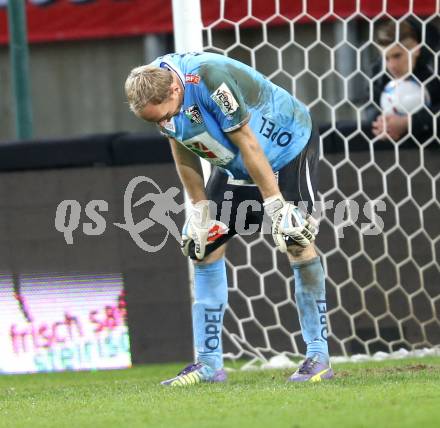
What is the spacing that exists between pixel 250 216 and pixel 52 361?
2.05 m

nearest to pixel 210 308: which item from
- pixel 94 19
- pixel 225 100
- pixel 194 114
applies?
pixel 194 114

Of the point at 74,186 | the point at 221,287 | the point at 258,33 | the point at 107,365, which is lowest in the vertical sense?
the point at 107,365

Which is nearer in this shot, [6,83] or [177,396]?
[177,396]

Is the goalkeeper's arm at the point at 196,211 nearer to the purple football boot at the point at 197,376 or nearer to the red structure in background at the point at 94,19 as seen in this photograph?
the purple football boot at the point at 197,376

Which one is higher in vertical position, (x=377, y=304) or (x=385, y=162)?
(x=385, y=162)

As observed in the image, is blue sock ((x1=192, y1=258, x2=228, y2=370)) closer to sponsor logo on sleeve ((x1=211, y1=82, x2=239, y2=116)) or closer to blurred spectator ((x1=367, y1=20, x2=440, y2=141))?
sponsor logo on sleeve ((x1=211, y1=82, x2=239, y2=116))

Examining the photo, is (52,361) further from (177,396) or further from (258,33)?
(258,33)

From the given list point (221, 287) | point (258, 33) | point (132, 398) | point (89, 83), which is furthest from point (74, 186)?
point (89, 83)

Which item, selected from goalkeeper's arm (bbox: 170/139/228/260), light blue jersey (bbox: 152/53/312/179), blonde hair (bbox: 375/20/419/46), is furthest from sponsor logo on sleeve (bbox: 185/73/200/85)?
blonde hair (bbox: 375/20/419/46)

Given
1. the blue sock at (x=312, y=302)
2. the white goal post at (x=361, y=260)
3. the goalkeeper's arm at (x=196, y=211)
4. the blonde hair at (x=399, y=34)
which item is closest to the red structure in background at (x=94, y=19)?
the blonde hair at (x=399, y=34)

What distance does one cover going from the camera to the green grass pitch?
161 inches

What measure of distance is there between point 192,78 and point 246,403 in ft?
4.94

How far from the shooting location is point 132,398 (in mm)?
4984

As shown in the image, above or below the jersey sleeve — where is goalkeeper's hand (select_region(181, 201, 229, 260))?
below
